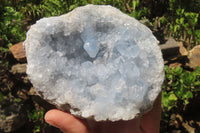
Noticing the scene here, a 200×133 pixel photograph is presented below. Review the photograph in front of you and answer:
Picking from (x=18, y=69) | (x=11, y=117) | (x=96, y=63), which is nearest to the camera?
(x=96, y=63)

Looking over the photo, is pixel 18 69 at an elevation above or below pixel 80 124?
below

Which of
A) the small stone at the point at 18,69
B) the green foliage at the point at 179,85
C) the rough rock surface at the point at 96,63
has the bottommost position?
the small stone at the point at 18,69

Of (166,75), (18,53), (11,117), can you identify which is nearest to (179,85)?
(166,75)

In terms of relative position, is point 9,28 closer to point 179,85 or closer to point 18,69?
point 18,69

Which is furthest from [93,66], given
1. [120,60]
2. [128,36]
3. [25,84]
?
[25,84]

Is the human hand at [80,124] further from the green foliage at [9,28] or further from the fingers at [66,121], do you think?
the green foliage at [9,28]

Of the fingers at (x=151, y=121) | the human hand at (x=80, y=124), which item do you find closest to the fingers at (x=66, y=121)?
the human hand at (x=80, y=124)
